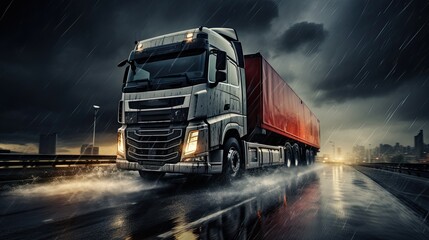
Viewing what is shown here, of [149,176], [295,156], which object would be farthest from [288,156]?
[149,176]

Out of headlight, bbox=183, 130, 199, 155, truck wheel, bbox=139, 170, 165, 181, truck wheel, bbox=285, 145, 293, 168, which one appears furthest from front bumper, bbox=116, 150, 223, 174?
truck wheel, bbox=285, 145, 293, 168

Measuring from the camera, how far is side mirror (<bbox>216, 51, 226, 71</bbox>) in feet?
23.5

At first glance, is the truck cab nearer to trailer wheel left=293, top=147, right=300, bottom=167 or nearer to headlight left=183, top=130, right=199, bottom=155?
headlight left=183, top=130, right=199, bottom=155

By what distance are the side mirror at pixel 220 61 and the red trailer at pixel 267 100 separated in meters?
2.41

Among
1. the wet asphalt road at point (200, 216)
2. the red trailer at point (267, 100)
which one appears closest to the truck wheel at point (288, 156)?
the red trailer at point (267, 100)

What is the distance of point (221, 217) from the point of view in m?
4.41

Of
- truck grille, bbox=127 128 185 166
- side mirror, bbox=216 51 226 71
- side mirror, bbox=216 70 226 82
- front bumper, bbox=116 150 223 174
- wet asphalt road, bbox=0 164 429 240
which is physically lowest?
wet asphalt road, bbox=0 164 429 240

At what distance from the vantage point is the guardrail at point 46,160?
927 centimetres

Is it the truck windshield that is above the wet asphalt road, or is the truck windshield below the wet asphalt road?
above

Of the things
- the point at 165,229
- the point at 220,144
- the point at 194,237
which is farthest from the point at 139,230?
the point at 220,144

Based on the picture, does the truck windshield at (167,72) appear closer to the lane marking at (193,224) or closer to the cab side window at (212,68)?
the cab side window at (212,68)

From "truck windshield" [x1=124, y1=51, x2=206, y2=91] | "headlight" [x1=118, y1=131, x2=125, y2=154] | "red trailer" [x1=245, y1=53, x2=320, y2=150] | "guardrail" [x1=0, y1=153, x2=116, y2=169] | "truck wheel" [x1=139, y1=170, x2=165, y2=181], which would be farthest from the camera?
"red trailer" [x1=245, y1=53, x2=320, y2=150]

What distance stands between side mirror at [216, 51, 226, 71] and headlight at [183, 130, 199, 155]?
1556 millimetres

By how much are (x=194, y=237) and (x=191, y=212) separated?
139cm
